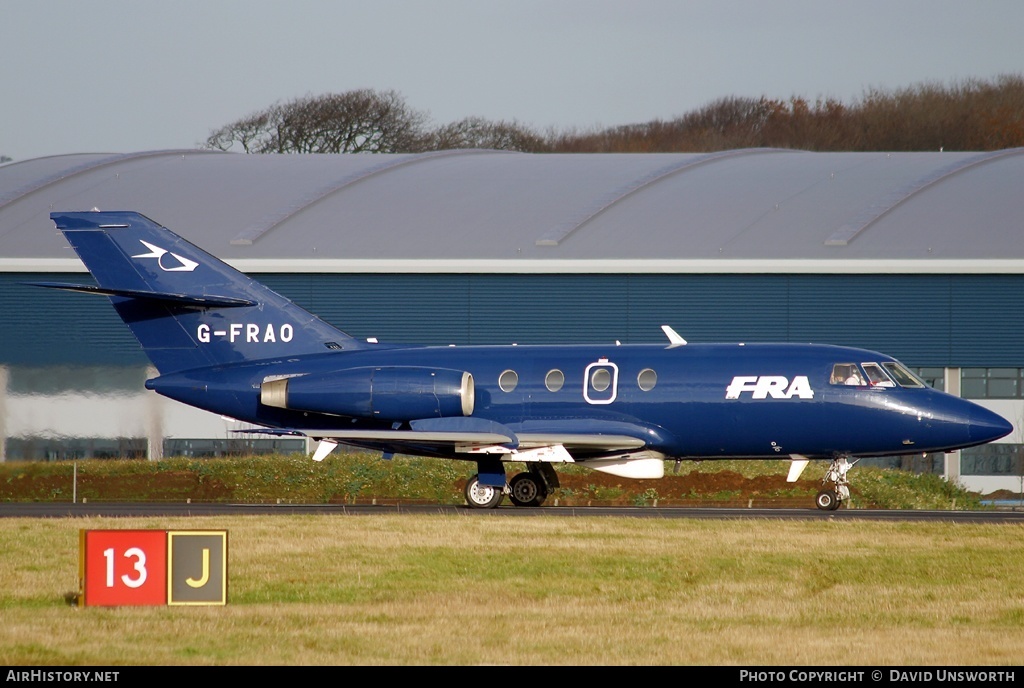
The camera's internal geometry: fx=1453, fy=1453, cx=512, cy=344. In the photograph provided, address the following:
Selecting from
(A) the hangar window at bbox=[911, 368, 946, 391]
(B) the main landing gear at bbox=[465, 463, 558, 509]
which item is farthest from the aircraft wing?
(A) the hangar window at bbox=[911, 368, 946, 391]

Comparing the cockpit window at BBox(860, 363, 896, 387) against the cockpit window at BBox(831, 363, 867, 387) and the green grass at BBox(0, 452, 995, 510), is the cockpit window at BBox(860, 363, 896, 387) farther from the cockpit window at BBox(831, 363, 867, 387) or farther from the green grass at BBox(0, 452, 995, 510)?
the green grass at BBox(0, 452, 995, 510)

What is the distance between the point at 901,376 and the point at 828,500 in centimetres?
268

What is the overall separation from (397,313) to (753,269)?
35.0 ft

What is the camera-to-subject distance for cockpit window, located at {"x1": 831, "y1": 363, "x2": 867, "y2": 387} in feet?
87.2

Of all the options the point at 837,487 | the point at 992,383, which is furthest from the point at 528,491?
the point at 992,383

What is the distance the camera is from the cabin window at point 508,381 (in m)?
28.0

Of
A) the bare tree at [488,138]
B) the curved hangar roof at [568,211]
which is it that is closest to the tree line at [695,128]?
the bare tree at [488,138]

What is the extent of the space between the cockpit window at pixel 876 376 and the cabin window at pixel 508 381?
21.3ft

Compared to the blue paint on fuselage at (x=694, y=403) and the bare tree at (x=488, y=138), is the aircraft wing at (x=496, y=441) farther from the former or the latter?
the bare tree at (x=488, y=138)

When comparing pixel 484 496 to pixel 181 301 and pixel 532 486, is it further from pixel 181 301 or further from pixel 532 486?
pixel 181 301

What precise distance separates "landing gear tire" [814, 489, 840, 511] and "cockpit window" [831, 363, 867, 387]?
219 centimetres

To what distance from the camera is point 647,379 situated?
2738cm

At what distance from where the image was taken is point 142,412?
41375 mm

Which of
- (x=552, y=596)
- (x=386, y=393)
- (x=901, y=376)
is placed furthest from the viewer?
(x=386, y=393)
